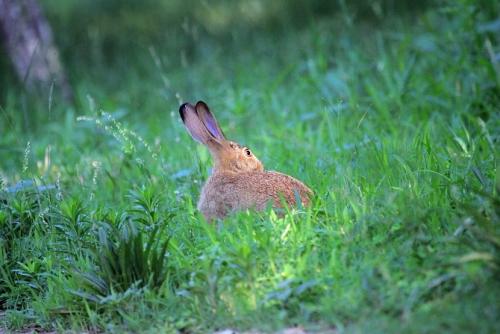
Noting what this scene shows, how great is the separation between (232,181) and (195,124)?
0.76 metres

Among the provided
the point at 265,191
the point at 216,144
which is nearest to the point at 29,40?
the point at 216,144

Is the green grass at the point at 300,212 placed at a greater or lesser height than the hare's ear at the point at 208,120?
lesser

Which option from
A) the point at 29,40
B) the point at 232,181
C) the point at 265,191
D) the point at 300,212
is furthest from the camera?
the point at 29,40

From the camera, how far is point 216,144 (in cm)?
581

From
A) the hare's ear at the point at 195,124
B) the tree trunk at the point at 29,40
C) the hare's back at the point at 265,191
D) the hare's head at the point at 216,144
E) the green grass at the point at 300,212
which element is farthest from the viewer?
the tree trunk at the point at 29,40

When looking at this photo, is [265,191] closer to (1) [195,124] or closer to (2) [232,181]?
(2) [232,181]

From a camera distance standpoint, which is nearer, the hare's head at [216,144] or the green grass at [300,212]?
the green grass at [300,212]

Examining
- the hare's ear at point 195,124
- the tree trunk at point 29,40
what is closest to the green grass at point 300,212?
the hare's ear at point 195,124

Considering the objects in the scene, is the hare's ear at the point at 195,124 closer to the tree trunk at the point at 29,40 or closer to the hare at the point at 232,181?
the hare at the point at 232,181

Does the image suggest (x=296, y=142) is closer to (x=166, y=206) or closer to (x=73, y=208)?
(x=166, y=206)

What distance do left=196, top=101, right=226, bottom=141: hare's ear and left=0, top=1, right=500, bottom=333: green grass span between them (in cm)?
31

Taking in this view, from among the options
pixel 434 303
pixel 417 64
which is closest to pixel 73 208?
pixel 434 303

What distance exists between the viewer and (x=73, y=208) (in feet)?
16.1

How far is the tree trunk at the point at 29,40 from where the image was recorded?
9461mm
